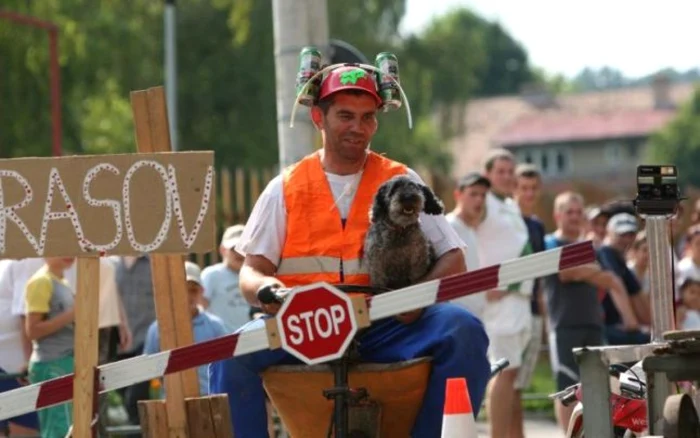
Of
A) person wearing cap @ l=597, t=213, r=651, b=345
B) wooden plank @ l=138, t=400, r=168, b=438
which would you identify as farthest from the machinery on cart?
person wearing cap @ l=597, t=213, r=651, b=345

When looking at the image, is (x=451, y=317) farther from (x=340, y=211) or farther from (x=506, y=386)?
(x=506, y=386)

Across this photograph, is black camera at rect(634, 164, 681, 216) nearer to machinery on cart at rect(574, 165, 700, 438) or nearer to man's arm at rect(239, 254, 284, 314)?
machinery on cart at rect(574, 165, 700, 438)

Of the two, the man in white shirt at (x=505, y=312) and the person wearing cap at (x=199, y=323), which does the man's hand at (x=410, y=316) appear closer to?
the person wearing cap at (x=199, y=323)

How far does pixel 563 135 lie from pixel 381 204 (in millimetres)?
125499

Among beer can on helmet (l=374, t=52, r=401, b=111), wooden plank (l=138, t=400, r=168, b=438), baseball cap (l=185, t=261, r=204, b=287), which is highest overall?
beer can on helmet (l=374, t=52, r=401, b=111)

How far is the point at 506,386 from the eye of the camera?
42.8 ft

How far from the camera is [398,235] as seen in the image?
7.22 m

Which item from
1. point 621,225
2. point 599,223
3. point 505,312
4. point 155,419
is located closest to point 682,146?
point 599,223

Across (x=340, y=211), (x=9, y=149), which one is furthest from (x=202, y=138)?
(x=340, y=211)

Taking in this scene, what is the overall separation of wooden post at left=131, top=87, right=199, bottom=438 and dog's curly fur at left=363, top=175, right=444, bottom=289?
0.88 meters

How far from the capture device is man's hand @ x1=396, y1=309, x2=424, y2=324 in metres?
7.29

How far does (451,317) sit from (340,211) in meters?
0.80

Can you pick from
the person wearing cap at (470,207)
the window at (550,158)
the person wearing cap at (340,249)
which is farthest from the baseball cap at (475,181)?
the window at (550,158)

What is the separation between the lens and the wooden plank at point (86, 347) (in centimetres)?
732
